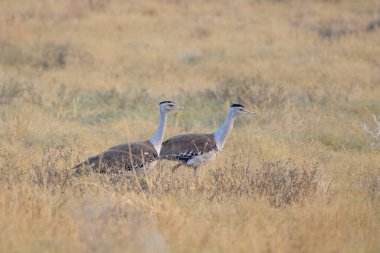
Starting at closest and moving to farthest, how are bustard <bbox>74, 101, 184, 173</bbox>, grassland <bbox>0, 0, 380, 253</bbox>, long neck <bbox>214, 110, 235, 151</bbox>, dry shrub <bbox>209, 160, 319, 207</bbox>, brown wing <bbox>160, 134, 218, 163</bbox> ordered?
grassland <bbox>0, 0, 380, 253</bbox> < dry shrub <bbox>209, 160, 319, 207</bbox> < bustard <bbox>74, 101, 184, 173</bbox> < brown wing <bbox>160, 134, 218, 163</bbox> < long neck <bbox>214, 110, 235, 151</bbox>

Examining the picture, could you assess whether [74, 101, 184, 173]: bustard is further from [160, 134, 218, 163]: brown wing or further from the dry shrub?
the dry shrub

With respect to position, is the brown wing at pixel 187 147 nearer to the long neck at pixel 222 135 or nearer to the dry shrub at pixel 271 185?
the long neck at pixel 222 135

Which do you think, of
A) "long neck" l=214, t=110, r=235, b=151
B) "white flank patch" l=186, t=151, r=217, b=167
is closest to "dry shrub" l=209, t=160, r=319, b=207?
"white flank patch" l=186, t=151, r=217, b=167

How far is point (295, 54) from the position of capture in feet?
57.0

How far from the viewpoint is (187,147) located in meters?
8.42

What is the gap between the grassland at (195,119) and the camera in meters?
5.69

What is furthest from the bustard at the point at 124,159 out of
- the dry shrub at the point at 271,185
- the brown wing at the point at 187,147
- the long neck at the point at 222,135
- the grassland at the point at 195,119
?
the long neck at the point at 222,135

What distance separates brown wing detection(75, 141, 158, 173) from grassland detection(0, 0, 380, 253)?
6.9 inches

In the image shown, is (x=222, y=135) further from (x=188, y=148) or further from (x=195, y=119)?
(x=195, y=119)

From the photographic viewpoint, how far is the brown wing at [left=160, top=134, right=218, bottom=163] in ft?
27.6

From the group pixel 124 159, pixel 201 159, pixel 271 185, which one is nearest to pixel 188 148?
pixel 201 159

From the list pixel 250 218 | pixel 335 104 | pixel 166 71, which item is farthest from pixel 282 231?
pixel 166 71

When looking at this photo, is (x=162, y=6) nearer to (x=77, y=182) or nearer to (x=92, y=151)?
(x=92, y=151)

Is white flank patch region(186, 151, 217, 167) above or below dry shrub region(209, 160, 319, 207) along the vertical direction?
below
